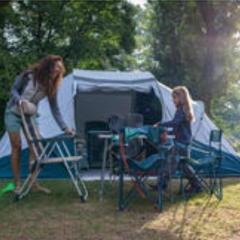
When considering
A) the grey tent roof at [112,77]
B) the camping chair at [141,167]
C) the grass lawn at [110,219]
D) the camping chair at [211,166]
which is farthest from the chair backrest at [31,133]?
the grey tent roof at [112,77]

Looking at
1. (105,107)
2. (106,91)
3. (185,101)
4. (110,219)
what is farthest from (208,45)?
(110,219)

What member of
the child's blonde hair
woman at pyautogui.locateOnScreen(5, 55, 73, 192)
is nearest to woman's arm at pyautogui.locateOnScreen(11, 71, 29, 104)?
woman at pyautogui.locateOnScreen(5, 55, 73, 192)

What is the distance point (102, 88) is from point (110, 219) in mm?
2973

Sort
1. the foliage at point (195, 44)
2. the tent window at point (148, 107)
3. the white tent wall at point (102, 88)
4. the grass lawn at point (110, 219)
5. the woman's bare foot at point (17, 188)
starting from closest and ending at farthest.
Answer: the grass lawn at point (110, 219) → the woman's bare foot at point (17, 188) → the white tent wall at point (102, 88) → the tent window at point (148, 107) → the foliage at point (195, 44)

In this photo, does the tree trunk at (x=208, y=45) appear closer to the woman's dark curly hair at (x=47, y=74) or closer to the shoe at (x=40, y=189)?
the woman's dark curly hair at (x=47, y=74)

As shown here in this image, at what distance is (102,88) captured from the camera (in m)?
7.13

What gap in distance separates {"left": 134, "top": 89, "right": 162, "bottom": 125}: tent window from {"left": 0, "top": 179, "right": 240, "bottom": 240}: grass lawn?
2.94 metres

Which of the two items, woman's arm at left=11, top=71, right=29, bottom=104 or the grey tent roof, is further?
the grey tent roof

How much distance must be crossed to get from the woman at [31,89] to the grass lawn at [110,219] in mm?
591

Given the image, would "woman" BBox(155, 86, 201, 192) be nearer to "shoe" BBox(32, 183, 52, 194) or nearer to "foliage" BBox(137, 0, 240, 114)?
"shoe" BBox(32, 183, 52, 194)

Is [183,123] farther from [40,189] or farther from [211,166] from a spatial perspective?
[40,189]

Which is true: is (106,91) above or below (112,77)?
below

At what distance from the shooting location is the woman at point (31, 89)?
5.32 meters

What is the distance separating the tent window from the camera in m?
8.45
